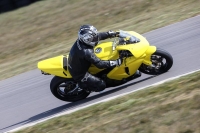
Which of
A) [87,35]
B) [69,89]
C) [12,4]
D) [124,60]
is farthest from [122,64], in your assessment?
[12,4]

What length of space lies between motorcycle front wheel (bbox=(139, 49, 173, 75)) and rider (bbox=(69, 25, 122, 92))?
59cm

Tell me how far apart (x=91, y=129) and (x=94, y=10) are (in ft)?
41.2

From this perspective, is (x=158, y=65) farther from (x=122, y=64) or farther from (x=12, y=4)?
(x=12, y=4)

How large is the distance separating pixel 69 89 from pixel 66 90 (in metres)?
0.06

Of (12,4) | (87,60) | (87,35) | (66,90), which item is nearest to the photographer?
(87,35)

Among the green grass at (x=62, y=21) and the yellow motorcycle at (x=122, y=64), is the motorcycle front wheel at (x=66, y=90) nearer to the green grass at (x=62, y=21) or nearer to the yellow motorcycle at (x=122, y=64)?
the yellow motorcycle at (x=122, y=64)

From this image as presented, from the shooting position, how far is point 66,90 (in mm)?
8648

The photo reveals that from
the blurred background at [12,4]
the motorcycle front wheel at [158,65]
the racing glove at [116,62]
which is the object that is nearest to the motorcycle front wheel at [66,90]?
the racing glove at [116,62]

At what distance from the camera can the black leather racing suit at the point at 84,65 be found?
7969 mm

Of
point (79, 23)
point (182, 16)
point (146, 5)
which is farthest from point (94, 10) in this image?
point (182, 16)

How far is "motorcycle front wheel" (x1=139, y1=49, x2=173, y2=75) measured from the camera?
8.16 metres

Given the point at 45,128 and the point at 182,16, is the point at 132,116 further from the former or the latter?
the point at 182,16

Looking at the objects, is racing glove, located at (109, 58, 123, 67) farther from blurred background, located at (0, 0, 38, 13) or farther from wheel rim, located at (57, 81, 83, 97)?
blurred background, located at (0, 0, 38, 13)

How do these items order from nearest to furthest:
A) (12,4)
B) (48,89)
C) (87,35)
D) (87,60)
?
(87,35)
(87,60)
(48,89)
(12,4)
